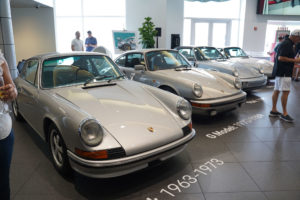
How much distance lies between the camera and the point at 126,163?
6.63 feet

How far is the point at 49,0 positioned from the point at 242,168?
11.1m

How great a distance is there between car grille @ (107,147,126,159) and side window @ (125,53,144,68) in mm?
3014

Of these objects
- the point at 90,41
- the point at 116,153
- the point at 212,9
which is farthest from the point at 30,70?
the point at 212,9

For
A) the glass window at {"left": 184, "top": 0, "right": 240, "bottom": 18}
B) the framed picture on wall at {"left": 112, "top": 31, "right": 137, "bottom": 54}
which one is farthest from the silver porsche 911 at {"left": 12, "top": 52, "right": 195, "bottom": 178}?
the glass window at {"left": 184, "top": 0, "right": 240, "bottom": 18}

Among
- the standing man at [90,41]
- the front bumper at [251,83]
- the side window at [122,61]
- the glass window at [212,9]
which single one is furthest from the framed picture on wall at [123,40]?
the front bumper at [251,83]

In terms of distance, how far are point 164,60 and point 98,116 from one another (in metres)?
2.87

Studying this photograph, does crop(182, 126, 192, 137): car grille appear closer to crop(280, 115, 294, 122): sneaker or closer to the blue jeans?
the blue jeans

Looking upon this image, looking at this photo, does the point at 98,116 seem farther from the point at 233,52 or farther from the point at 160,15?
the point at 160,15

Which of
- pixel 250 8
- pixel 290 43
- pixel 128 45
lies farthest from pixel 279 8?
pixel 290 43

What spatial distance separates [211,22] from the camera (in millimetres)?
13344

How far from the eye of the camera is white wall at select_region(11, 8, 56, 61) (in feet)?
35.9

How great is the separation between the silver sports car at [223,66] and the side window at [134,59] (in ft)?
6.70

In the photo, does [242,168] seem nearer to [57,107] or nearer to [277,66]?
[57,107]

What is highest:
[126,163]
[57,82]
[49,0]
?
[49,0]
